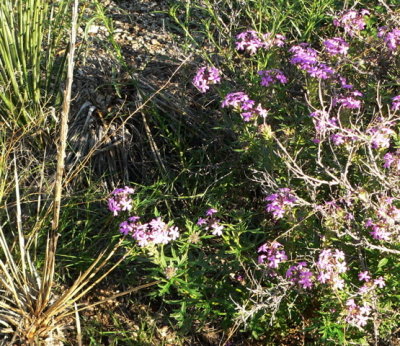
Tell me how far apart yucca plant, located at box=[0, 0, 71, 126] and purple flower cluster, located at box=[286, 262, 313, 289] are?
5.67 feet

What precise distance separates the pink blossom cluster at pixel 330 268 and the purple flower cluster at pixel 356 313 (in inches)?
3.0

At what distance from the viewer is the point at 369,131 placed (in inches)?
96.3

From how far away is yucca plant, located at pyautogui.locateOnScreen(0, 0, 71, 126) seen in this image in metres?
3.58

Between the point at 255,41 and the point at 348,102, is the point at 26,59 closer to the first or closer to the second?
the point at 255,41

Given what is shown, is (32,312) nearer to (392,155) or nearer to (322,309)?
(322,309)

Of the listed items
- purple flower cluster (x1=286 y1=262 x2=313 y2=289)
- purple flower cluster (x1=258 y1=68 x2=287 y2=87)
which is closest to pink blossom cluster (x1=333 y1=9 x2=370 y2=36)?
purple flower cluster (x1=258 y1=68 x2=287 y2=87)

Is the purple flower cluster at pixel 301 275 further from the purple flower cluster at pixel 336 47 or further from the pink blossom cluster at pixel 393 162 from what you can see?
the purple flower cluster at pixel 336 47

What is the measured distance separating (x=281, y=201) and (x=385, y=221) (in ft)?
1.30

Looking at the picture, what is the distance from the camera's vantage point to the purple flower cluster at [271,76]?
113 inches

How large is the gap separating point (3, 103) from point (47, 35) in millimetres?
592

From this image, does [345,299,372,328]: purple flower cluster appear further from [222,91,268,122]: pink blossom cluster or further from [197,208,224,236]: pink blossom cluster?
[222,91,268,122]: pink blossom cluster

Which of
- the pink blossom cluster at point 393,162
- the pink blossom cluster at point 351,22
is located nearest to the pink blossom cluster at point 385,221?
the pink blossom cluster at point 393,162

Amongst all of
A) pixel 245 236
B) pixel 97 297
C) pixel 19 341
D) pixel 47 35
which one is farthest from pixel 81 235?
pixel 47 35

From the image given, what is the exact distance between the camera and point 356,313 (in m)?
2.40
